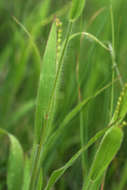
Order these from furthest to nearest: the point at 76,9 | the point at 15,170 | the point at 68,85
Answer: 1. the point at 68,85
2. the point at 15,170
3. the point at 76,9

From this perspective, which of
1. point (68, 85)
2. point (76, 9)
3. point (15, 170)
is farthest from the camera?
point (68, 85)

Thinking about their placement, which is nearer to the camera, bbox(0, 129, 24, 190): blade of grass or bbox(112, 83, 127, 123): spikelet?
bbox(112, 83, 127, 123): spikelet

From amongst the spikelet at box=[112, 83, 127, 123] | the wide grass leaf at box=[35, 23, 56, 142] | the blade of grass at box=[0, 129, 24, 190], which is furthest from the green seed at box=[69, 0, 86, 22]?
the blade of grass at box=[0, 129, 24, 190]

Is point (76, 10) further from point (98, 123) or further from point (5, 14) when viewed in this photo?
point (5, 14)

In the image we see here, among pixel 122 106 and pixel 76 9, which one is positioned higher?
pixel 76 9

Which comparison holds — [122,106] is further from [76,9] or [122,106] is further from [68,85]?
[68,85]

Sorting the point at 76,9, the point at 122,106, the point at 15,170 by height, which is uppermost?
the point at 76,9

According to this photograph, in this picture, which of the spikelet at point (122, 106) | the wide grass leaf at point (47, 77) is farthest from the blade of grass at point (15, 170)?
the spikelet at point (122, 106)

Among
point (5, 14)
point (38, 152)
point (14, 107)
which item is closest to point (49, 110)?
point (38, 152)

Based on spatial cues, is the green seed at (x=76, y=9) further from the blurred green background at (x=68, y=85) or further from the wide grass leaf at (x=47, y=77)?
the blurred green background at (x=68, y=85)

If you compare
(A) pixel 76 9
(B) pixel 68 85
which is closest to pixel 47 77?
(A) pixel 76 9

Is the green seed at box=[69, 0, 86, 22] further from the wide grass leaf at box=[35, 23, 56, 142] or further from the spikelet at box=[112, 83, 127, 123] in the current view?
the spikelet at box=[112, 83, 127, 123]
